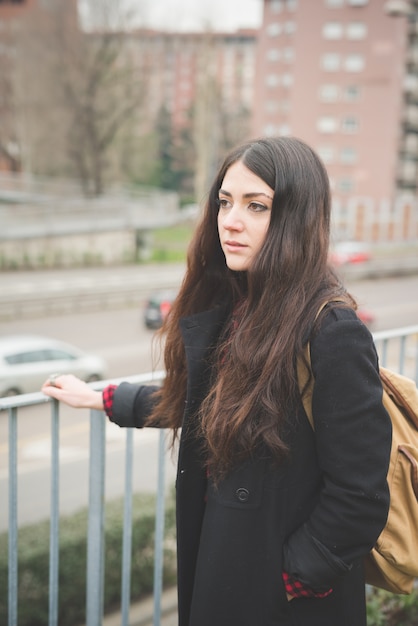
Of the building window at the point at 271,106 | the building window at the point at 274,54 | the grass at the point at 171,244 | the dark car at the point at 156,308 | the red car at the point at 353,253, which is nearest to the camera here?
the dark car at the point at 156,308

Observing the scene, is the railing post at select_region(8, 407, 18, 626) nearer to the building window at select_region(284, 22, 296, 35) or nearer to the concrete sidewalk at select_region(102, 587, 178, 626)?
the concrete sidewalk at select_region(102, 587, 178, 626)

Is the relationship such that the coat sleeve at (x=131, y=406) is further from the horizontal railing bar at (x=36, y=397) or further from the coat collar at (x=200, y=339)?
the coat collar at (x=200, y=339)

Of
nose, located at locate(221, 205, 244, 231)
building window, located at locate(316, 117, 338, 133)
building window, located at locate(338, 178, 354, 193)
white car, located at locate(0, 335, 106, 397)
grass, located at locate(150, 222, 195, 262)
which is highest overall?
building window, located at locate(316, 117, 338, 133)

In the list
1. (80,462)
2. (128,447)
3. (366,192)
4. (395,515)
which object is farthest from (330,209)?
(366,192)

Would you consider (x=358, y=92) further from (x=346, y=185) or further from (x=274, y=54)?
(x=274, y=54)

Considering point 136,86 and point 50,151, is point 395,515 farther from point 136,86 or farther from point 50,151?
point 50,151

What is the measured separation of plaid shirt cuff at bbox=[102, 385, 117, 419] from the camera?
7.00 feet

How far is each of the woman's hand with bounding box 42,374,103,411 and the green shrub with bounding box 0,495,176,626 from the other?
271cm

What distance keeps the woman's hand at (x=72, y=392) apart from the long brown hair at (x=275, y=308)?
58cm

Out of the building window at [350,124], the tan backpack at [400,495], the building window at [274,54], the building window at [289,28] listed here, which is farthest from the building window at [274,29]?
the tan backpack at [400,495]

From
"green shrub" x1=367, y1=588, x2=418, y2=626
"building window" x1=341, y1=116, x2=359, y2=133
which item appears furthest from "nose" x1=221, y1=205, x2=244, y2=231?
"building window" x1=341, y1=116, x2=359, y2=133

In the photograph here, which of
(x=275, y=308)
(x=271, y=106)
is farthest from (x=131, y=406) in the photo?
(x=271, y=106)

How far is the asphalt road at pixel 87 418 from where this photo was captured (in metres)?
6.57

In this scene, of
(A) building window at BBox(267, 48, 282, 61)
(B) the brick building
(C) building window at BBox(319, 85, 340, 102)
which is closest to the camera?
(B) the brick building
